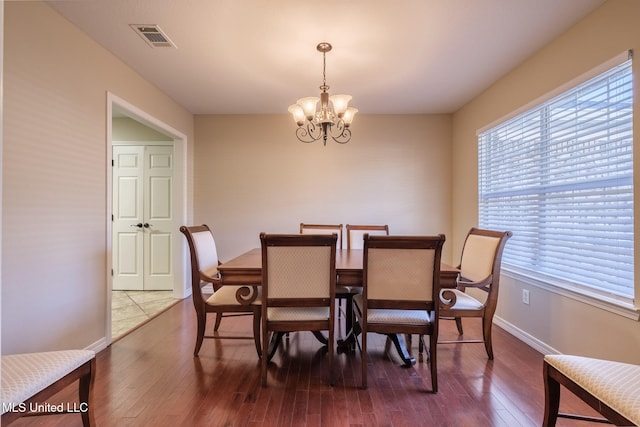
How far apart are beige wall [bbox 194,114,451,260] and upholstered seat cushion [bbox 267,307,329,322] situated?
219 centimetres

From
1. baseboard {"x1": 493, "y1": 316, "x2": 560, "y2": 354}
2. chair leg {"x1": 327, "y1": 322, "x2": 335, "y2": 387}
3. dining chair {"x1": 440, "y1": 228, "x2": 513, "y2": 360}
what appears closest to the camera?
chair leg {"x1": 327, "y1": 322, "x2": 335, "y2": 387}

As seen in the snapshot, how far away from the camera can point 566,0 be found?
1912 mm

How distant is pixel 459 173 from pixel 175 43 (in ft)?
11.0

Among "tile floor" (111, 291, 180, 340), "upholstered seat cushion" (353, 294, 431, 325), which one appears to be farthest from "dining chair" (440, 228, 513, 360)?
"tile floor" (111, 291, 180, 340)

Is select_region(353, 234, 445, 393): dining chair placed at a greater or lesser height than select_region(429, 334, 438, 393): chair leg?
greater

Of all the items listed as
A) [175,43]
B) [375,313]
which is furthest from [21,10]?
[375,313]

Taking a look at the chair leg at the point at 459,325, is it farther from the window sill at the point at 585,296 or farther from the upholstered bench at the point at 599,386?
the upholstered bench at the point at 599,386

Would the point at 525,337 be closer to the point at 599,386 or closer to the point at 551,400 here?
the point at 551,400

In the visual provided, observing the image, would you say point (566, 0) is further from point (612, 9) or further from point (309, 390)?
point (309, 390)

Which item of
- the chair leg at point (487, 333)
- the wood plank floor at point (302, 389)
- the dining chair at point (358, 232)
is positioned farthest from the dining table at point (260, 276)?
the dining chair at point (358, 232)

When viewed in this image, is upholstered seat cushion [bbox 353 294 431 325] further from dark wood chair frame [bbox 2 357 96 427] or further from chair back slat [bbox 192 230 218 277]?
dark wood chair frame [bbox 2 357 96 427]

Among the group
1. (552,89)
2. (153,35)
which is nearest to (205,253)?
(153,35)

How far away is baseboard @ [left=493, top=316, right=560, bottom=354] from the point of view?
2345mm

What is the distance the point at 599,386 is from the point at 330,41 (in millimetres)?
2502
